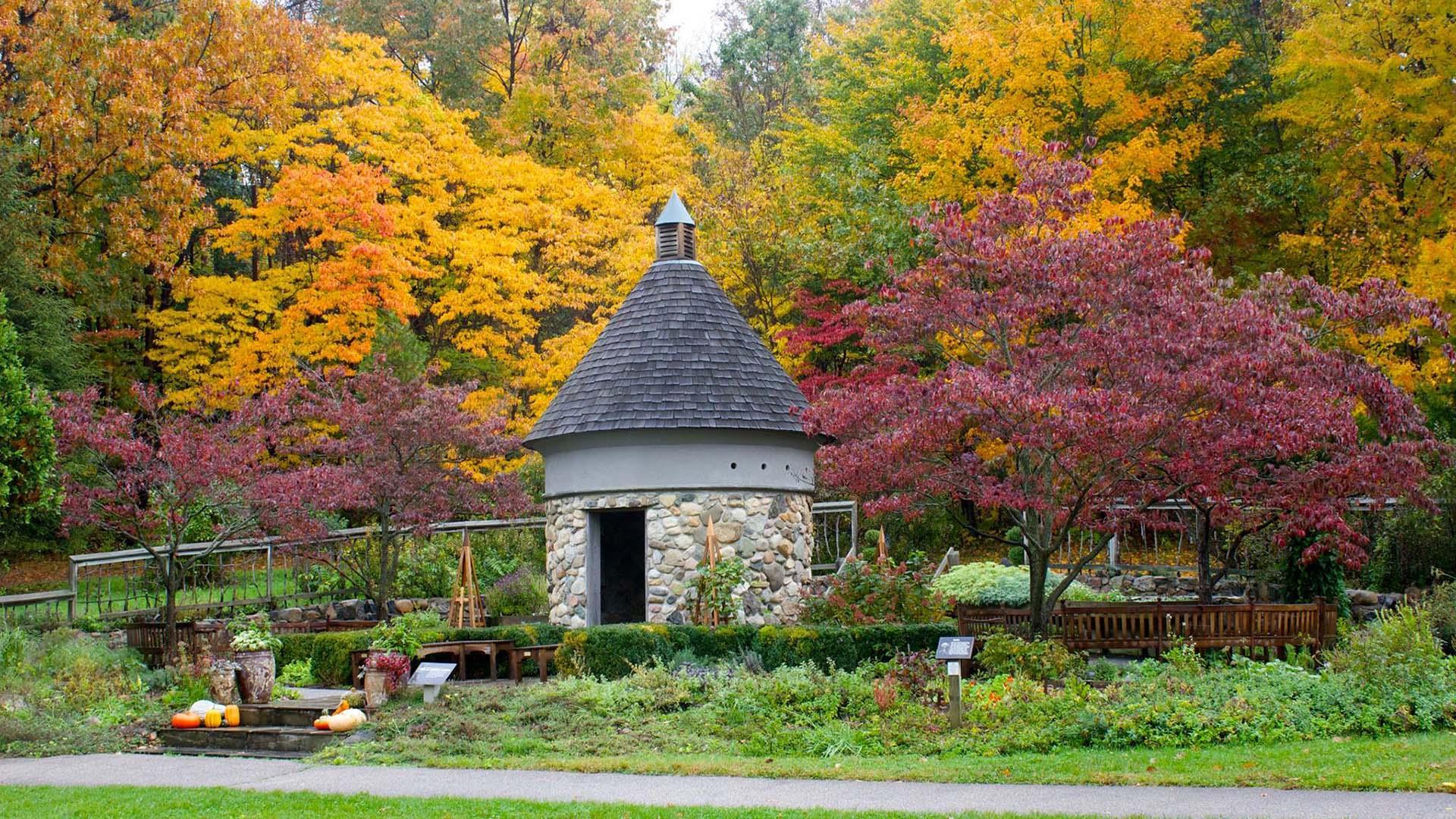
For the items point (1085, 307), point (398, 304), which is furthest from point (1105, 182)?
point (398, 304)

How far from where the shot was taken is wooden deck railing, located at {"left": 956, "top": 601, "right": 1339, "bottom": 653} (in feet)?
43.1

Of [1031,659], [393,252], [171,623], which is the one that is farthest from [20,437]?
[1031,659]

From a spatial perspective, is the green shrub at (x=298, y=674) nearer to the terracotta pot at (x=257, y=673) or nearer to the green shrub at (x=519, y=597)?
the terracotta pot at (x=257, y=673)

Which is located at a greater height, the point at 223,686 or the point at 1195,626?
the point at 1195,626

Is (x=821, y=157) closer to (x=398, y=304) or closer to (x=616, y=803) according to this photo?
(x=398, y=304)

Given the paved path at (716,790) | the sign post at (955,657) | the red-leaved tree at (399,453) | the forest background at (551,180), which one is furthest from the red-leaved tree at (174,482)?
the sign post at (955,657)

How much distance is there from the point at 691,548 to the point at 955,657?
5.82 m

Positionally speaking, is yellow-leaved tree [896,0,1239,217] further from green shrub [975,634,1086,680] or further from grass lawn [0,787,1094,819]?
grass lawn [0,787,1094,819]

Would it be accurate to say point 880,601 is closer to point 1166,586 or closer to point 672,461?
point 672,461

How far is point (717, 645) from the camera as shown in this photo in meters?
13.1

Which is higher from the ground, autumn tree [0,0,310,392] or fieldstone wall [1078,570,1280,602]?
autumn tree [0,0,310,392]

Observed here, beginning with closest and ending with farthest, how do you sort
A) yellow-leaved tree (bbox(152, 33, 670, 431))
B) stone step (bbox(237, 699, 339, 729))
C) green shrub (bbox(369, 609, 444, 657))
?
stone step (bbox(237, 699, 339, 729))
green shrub (bbox(369, 609, 444, 657))
yellow-leaved tree (bbox(152, 33, 670, 431))

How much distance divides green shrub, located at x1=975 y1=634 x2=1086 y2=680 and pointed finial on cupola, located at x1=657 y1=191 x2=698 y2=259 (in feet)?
26.4

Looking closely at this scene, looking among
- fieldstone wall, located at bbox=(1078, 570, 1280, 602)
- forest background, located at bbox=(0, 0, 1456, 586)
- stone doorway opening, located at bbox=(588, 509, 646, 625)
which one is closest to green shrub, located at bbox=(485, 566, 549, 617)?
stone doorway opening, located at bbox=(588, 509, 646, 625)
